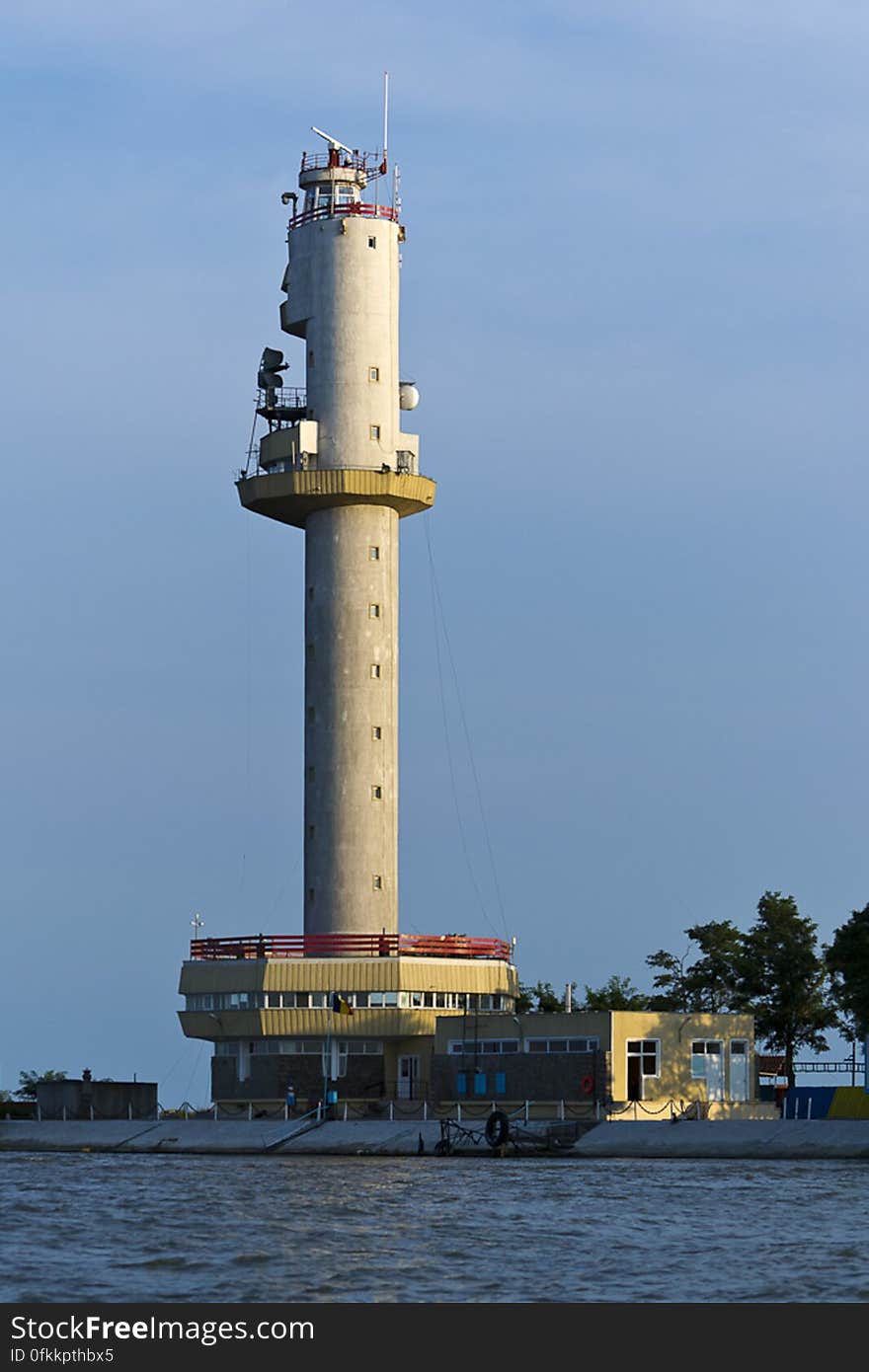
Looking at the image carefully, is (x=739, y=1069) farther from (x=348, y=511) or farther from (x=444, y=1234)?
(x=444, y=1234)

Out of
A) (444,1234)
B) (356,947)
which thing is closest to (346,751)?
(356,947)

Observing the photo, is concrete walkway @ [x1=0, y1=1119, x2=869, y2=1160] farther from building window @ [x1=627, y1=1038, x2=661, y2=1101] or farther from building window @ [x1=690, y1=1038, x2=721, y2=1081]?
building window @ [x1=690, y1=1038, x2=721, y2=1081]

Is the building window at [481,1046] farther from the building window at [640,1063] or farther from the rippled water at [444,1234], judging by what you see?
the rippled water at [444,1234]

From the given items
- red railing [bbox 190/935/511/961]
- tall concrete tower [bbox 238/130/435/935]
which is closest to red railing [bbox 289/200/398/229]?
tall concrete tower [bbox 238/130/435/935]

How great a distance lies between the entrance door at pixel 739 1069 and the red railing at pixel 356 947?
12.2 metres

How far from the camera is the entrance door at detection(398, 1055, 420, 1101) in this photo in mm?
99875

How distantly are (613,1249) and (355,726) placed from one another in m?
54.4

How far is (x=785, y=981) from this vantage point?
108 m

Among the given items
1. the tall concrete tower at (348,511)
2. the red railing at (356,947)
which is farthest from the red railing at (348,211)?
the red railing at (356,947)

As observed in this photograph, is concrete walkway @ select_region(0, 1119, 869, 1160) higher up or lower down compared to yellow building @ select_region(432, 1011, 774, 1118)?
lower down

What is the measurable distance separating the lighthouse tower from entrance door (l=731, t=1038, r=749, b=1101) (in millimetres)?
10665

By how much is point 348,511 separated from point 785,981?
91.7 feet
